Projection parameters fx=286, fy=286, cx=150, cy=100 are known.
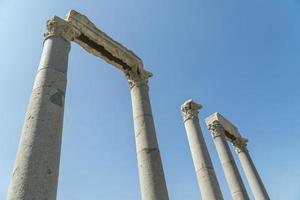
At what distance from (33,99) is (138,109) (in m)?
8.29

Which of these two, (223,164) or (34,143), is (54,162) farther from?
(223,164)

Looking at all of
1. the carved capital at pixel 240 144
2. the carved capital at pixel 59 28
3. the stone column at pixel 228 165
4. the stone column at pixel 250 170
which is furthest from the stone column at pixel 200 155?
the carved capital at pixel 59 28

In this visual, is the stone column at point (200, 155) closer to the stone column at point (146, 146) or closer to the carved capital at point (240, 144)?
the stone column at point (146, 146)

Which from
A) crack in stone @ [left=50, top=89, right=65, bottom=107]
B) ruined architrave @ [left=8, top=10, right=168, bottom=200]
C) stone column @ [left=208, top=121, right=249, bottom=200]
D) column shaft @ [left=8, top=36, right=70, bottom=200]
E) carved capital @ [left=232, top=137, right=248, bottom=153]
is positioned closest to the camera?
column shaft @ [left=8, top=36, right=70, bottom=200]

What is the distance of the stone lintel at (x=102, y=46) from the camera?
19.9 metres

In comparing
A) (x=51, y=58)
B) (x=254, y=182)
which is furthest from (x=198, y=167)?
(x=51, y=58)

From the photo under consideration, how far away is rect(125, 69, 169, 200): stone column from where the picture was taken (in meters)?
15.1

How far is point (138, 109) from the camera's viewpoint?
1933 cm

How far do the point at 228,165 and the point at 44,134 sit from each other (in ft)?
66.3

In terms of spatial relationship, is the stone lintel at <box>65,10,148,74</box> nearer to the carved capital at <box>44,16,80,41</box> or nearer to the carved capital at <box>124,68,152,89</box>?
the carved capital at <box>124,68,152,89</box>

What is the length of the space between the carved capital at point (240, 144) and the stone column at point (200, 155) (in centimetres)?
879

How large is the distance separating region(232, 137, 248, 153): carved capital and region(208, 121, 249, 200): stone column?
4.61m

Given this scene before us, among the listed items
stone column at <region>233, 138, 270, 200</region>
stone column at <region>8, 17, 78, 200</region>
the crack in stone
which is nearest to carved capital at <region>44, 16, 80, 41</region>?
stone column at <region>8, 17, 78, 200</region>

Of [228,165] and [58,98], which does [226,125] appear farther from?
[58,98]
